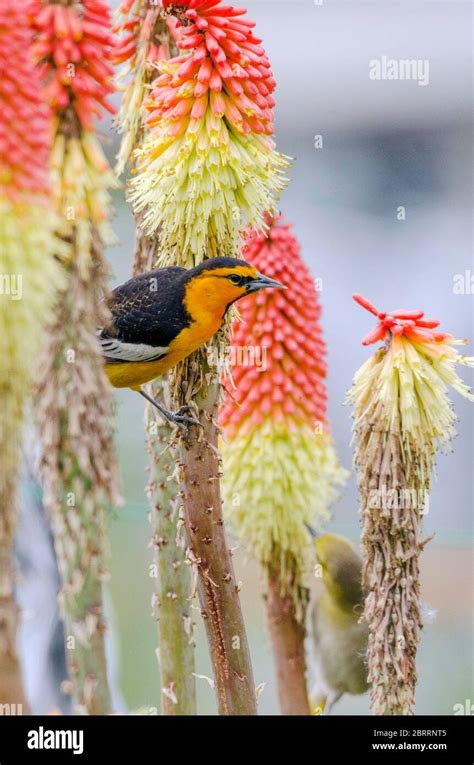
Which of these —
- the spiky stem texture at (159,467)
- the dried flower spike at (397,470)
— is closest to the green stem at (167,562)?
the spiky stem texture at (159,467)

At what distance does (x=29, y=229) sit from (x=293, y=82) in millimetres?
655

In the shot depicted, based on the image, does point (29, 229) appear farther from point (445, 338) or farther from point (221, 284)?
point (445, 338)

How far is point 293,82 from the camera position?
1977 mm

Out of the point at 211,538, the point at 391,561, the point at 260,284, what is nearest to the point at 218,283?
the point at 260,284

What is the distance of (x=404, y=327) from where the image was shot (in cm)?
166

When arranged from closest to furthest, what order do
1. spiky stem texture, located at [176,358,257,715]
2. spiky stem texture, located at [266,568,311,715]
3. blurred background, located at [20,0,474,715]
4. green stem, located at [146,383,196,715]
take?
spiky stem texture, located at [176,358,257,715] < green stem, located at [146,383,196,715] < spiky stem texture, located at [266,568,311,715] < blurred background, located at [20,0,474,715]

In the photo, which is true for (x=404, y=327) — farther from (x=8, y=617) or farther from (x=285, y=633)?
(x=8, y=617)

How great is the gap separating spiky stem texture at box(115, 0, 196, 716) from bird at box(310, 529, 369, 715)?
0.88ft

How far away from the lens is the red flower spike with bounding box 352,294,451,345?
166 cm

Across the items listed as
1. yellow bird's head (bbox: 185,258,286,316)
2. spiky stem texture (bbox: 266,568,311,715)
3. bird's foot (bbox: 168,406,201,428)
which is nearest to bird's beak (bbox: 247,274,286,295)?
yellow bird's head (bbox: 185,258,286,316)

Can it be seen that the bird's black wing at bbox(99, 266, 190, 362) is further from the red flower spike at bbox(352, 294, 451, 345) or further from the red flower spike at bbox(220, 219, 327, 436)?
the red flower spike at bbox(352, 294, 451, 345)

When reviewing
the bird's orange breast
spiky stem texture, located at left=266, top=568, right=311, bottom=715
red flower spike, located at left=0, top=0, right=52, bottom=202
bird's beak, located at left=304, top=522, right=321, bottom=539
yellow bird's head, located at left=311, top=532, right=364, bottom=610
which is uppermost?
red flower spike, located at left=0, top=0, right=52, bottom=202

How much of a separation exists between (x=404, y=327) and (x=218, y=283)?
33cm

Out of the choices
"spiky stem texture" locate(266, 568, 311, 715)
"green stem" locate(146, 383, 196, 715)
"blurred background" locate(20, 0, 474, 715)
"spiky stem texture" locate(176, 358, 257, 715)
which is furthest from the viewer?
"blurred background" locate(20, 0, 474, 715)
